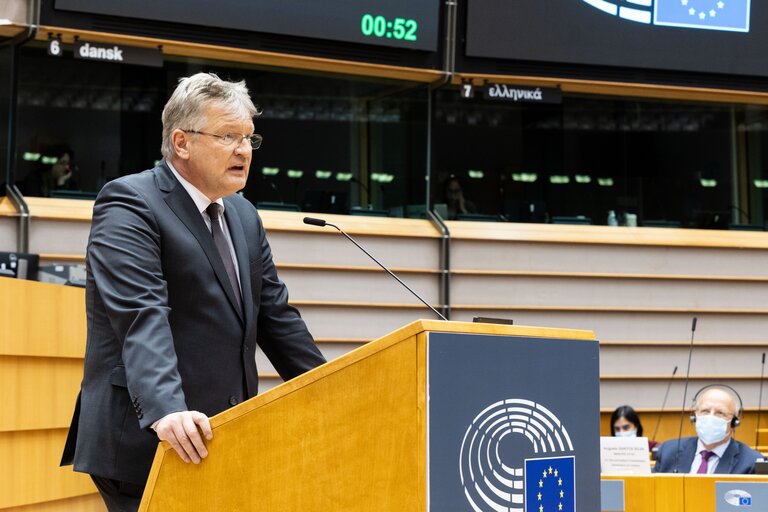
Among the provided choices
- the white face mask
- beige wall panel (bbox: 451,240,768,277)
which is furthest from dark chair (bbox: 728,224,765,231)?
the white face mask

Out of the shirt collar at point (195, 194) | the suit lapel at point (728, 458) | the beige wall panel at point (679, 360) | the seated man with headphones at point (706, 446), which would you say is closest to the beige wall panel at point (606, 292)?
the beige wall panel at point (679, 360)

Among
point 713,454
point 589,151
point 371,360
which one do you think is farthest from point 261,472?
point 589,151

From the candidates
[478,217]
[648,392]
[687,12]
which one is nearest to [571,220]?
[478,217]

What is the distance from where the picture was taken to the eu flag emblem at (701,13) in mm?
8789

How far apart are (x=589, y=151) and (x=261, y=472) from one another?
30.5 feet

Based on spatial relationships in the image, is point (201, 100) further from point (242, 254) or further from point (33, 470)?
point (33, 470)

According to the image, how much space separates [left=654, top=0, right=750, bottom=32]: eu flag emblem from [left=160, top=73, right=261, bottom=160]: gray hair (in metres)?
7.37

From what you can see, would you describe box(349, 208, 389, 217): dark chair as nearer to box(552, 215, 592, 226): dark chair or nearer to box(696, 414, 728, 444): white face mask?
box(552, 215, 592, 226): dark chair

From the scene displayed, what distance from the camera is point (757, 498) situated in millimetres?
3818

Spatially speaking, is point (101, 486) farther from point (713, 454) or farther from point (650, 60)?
point (650, 60)

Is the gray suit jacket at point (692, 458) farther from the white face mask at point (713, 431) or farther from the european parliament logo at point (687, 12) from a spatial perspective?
the european parliament logo at point (687, 12)

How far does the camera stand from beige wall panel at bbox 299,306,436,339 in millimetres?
8867

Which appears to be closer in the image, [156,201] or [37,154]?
[156,201]

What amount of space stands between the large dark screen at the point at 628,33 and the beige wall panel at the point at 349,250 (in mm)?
1709
